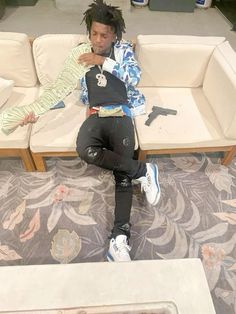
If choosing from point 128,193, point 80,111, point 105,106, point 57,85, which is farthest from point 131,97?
point 128,193

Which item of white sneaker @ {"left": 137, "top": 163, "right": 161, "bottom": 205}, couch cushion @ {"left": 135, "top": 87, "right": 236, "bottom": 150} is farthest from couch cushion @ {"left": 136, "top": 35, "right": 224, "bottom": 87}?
white sneaker @ {"left": 137, "top": 163, "right": 161, "bottom": 205}

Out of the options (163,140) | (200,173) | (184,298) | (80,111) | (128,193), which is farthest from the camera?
(200,173)

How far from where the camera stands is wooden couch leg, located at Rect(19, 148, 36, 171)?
5.41ft

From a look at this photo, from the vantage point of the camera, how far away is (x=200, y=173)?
189cm

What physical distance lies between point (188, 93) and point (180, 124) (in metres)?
0.34

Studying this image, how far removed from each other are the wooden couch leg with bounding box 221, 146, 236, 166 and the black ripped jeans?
0.65 meters

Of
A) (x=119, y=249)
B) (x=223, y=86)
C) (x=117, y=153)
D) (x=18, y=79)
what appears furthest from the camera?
(x=18, y=79)

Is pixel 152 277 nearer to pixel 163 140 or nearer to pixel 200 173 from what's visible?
pixel 163 140

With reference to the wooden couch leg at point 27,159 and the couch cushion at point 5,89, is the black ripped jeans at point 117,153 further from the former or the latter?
the couch cushion at point 5,89

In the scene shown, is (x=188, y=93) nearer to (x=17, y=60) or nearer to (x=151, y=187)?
(x=151, y=187)

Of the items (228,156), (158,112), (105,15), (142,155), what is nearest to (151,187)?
(142,155)

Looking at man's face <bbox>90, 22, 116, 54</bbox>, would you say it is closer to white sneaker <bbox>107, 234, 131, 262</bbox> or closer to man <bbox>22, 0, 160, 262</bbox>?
man <bbox>22, 0, 160, 262</bbox>

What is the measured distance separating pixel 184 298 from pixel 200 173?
1101 mm

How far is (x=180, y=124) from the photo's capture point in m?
1.71
